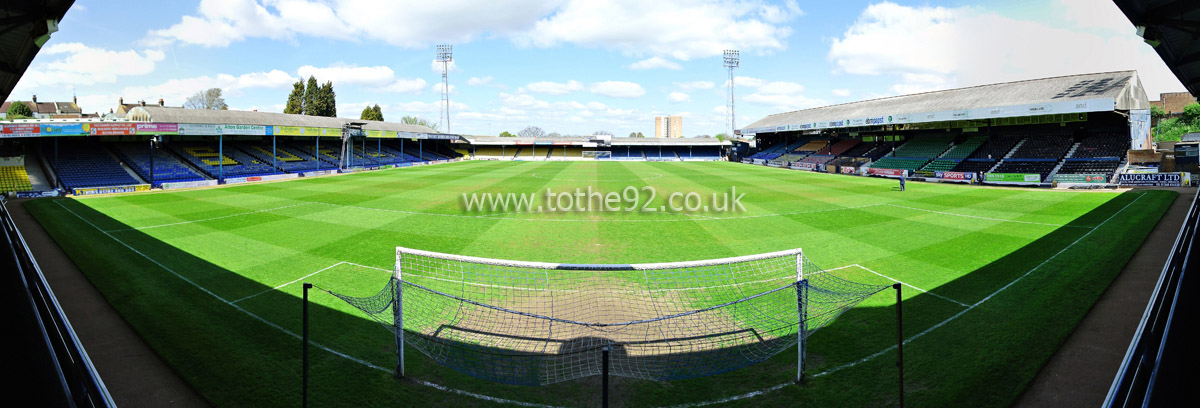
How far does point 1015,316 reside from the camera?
8.28 metres

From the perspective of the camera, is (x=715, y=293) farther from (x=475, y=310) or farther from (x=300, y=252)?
(x=300, y=252)

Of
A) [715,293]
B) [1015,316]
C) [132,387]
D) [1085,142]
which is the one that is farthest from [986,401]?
[1085,142]

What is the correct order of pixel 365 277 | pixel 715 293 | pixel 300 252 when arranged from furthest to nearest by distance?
pixel 300 252 → pixel 365 277 → pixel 715 293

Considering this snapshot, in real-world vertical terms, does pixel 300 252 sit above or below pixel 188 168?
below

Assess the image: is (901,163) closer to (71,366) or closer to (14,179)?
(71,366)

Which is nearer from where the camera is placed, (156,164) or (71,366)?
(71,366)

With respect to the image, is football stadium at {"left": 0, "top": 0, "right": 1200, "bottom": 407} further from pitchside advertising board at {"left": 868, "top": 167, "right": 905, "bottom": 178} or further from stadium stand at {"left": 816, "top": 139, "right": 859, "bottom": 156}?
stadium stand at {"left": 816, "top": 139, "right": 859, "bottom": 156}

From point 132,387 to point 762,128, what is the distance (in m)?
66.3

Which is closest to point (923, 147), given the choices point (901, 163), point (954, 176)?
point (901, 163)

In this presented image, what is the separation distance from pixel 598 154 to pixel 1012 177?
62497mm

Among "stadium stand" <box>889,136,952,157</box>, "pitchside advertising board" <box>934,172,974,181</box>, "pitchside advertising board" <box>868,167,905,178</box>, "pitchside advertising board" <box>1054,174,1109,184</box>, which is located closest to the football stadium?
"pitchside advertising board" <box>1054,174,1109,184</box>

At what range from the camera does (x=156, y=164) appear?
35.2 m

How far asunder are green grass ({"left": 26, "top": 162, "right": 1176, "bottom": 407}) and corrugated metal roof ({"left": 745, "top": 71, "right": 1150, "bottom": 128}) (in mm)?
9027

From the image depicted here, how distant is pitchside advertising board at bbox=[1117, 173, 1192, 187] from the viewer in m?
26.4
